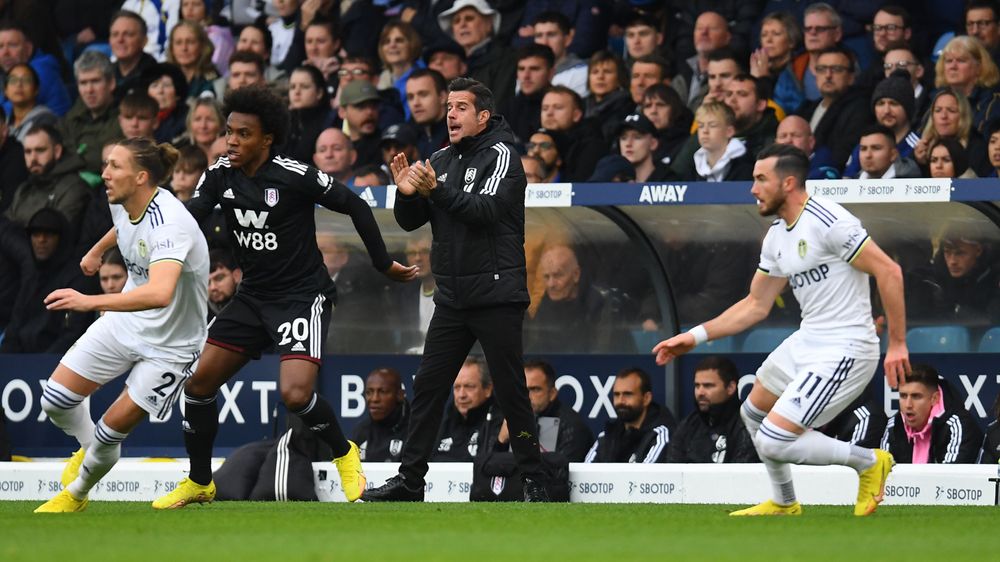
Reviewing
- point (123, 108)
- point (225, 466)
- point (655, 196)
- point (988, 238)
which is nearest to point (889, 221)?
point (988, 238)

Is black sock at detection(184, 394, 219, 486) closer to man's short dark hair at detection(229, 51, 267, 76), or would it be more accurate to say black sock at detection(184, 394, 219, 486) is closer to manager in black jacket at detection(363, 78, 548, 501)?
manager in black jacket at detection(363, 78, 548, 501)

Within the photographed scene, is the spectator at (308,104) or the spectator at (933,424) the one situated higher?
the spectator at (308,104)

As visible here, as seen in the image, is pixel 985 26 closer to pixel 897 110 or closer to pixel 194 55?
pixel 897 110

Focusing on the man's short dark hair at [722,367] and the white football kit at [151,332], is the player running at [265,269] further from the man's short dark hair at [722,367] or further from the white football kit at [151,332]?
the man's short dark hair at [722,367]

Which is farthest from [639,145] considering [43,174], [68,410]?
[68,410]

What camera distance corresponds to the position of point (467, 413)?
12445mm

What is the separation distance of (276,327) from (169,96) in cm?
775


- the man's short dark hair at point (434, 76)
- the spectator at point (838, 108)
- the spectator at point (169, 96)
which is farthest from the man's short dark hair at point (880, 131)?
the spectator at point (169, 96)

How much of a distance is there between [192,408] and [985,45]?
273 inches

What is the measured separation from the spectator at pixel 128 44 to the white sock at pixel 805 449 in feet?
33.7

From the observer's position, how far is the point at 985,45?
44.3ft

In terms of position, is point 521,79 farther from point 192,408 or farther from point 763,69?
point 192,408

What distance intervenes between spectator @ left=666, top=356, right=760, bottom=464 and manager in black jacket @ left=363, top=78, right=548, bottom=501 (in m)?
2.17

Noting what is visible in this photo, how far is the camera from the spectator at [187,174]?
14.5 metres
